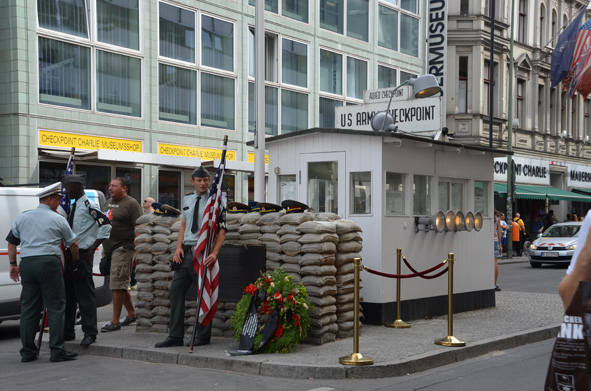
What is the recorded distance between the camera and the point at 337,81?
30.1 m

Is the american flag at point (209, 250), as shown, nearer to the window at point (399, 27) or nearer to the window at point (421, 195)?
the window at point (421, 195)

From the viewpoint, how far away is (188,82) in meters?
24.2

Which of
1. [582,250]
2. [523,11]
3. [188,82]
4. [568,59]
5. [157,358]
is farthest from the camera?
[523,11]

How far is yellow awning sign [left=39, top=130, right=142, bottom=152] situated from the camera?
786 inches

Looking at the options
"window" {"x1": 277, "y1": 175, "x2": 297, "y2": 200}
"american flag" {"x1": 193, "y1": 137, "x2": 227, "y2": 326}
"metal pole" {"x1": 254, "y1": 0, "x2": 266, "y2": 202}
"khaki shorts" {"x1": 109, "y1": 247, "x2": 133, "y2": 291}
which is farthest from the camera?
"metal pole" {"x1": 254, "y1": 0, "x2": 266, "y2": 202}

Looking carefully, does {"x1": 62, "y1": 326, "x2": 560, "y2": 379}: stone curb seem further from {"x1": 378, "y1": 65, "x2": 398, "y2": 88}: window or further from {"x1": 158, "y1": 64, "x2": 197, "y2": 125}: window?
{"x1": 378, "y1": 65, "x2": 398, "y2": 88}: window

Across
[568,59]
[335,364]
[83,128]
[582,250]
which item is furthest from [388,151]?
[568,59]

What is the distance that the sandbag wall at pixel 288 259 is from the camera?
8.89 meters

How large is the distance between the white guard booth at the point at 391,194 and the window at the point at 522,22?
99.9ft

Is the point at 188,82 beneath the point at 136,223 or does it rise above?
above

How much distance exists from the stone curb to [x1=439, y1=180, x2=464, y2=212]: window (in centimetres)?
290

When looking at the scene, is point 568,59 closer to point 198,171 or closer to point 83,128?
point 83,128

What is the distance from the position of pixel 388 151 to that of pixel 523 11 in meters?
33.4

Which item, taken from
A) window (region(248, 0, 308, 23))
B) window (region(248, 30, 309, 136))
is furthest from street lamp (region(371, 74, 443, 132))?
window (region(248, 0, 308, 23))
